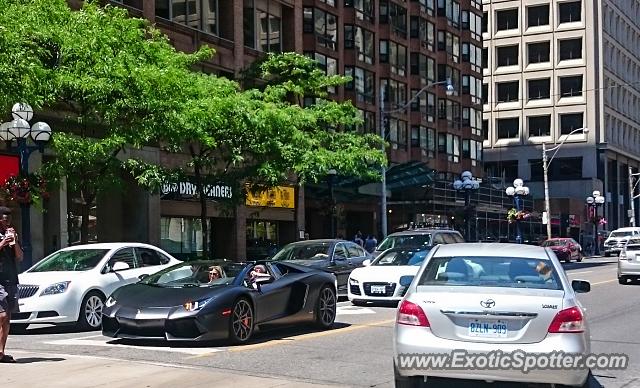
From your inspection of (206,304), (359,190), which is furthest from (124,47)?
(359,190)

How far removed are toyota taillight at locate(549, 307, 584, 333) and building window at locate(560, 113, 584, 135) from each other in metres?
74.9

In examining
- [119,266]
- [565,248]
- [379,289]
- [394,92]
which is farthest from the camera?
[394,92]

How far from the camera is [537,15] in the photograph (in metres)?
80.6

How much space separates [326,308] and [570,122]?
6983 cm

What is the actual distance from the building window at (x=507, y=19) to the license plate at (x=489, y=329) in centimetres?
7758

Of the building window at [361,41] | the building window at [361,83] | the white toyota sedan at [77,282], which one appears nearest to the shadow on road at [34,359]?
the white toyota sedan at [77,282]

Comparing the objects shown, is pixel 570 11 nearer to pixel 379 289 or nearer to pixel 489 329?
pixel 379 289

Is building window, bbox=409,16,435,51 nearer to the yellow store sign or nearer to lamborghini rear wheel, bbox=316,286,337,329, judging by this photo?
the yellow store sign

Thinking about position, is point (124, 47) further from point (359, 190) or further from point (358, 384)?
point (359, 190)

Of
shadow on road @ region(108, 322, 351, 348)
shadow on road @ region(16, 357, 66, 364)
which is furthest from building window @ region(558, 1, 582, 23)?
shadow on road @ region(16, 357, 66, 364)

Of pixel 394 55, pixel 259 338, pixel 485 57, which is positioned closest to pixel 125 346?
pixel 259 338

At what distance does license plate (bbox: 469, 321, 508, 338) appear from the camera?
752 centimetres

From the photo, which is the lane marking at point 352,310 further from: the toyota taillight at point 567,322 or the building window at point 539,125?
the building window at point 539,125

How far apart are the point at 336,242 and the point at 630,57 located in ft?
255
